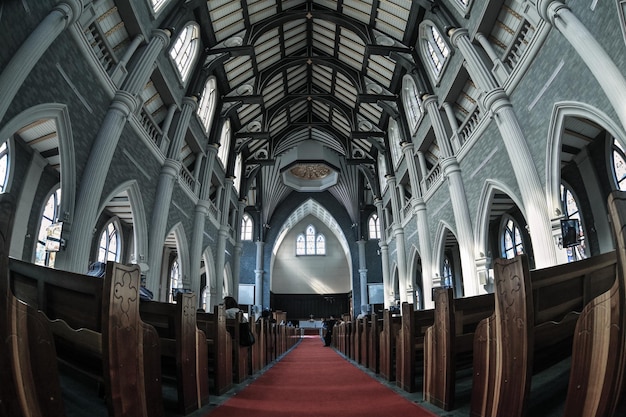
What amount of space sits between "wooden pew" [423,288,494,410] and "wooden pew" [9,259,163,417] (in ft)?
7.40

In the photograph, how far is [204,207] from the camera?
44.1ft

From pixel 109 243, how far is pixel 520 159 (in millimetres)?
12975

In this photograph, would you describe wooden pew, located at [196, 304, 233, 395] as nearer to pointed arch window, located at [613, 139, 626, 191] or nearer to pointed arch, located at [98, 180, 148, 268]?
pointed arch, located at [98, 180, 148, 268]

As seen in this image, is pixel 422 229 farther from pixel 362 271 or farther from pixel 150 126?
pixel 362 271

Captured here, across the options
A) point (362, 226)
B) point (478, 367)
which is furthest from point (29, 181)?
point (362, 226)

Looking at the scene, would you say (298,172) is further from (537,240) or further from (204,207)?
(537,240)

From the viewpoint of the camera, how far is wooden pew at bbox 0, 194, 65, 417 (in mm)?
1393

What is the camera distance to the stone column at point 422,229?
1305cm

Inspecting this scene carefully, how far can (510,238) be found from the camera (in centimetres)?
1323

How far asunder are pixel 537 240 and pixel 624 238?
627 cm

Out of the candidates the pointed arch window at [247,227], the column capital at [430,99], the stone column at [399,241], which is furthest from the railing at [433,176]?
the pointed arch window at [247,227]

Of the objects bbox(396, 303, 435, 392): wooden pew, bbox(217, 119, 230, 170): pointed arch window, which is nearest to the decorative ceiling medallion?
bbox(217, 119, 230, 170): pointed arch window

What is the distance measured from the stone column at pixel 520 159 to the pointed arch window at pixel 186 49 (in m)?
8.11

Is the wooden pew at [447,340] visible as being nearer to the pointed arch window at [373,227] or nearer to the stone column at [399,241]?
the stone column at [399,241]
